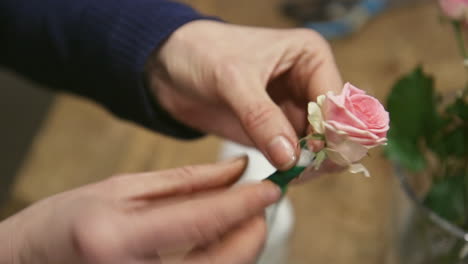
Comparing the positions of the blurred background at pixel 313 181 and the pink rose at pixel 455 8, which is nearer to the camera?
the pink rose at pixel 455 8

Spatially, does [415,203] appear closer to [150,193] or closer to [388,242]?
[388,242]

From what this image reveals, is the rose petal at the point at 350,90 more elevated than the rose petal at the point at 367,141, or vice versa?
the rose petal at the point at 350,90

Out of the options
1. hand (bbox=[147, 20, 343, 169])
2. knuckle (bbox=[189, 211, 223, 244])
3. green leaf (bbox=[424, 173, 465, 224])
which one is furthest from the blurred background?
knuckle (bbox=[189, 211, 223, 244])

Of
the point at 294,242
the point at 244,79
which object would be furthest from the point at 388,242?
the point at 244,79

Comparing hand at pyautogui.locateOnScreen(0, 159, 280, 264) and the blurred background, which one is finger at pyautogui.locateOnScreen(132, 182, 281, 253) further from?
the blurred background

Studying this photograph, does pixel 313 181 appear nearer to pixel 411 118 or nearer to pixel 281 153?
pixel 411 118

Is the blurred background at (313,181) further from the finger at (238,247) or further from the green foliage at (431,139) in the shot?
the finger at (238,247)

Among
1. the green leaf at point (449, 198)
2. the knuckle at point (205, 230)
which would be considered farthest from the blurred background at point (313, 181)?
the knuckle at point (205, 230)
